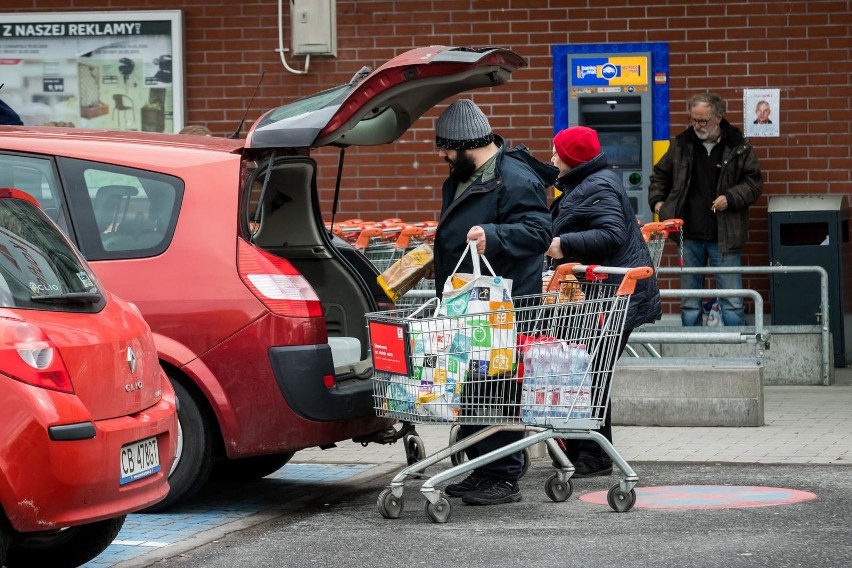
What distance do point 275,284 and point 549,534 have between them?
164 cm

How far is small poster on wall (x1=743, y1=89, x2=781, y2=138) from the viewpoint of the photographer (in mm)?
12703

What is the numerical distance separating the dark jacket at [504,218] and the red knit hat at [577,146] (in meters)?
0.72

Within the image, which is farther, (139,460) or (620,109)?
(620,109)

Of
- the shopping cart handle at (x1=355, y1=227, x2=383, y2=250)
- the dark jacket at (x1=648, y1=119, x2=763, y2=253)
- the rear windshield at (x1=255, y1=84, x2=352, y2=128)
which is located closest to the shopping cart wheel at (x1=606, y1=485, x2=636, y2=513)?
the rear windshield at (x1=255, y1=84, x2=352, y2=128)

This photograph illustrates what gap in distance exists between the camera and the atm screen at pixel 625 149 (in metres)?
12.9

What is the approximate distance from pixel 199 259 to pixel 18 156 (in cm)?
97

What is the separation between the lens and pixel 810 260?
12305 mm

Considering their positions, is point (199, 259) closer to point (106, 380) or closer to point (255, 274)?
point (255, 274)

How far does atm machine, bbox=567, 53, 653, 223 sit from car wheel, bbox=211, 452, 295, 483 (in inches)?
227

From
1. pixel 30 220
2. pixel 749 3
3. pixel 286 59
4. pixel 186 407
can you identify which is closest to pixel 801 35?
pixel 749 3

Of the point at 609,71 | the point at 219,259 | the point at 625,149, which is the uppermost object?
the point at 609,71

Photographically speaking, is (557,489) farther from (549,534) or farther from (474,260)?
(474,260)

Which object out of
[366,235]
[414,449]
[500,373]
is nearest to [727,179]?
[366,235]

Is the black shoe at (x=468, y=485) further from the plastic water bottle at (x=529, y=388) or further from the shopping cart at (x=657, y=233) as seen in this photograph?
the shopping cart at (x=657, y=233)
